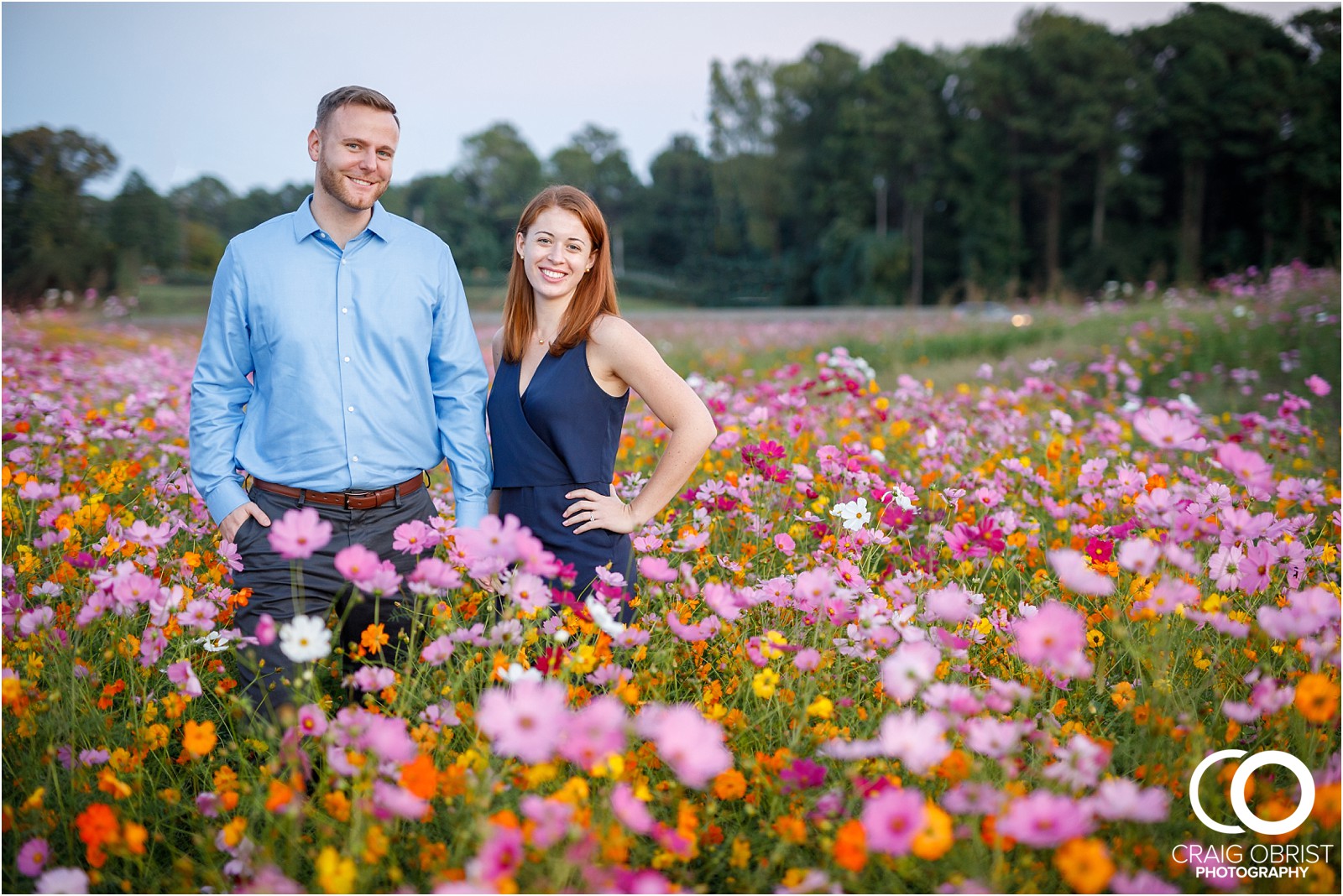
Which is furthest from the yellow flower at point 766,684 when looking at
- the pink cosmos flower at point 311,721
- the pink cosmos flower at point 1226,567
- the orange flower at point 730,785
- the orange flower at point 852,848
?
the pink cosmos flower at point 1226,567

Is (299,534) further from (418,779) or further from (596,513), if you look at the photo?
(596,513)

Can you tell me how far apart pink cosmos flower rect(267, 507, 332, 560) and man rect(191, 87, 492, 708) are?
53 cm

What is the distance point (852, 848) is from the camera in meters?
1.01

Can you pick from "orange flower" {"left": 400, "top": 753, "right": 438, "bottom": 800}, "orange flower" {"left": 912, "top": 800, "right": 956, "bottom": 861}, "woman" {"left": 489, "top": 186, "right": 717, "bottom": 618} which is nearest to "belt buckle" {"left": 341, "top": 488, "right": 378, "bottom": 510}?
"woman" {"left": 489, "top": 186, "right": 717, "bottom": 618}

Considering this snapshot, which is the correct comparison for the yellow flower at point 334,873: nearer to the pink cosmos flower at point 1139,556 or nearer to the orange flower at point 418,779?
the orange flower at point 418,779

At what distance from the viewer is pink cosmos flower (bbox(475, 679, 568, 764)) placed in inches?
39.2

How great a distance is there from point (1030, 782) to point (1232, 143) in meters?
29.8

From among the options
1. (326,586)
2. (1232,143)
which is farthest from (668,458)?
(1232,143)

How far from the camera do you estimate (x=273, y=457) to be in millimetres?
1913

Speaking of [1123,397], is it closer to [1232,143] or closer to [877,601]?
→ [877,601]

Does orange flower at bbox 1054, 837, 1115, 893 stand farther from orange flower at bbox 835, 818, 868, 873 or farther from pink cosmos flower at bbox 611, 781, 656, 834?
pink cosmos flower at bbox 611, 781, 656, 834

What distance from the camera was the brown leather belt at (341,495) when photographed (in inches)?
75.0

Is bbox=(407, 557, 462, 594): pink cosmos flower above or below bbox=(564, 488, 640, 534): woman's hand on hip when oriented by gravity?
above

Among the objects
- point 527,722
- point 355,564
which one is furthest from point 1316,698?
point 355,564
